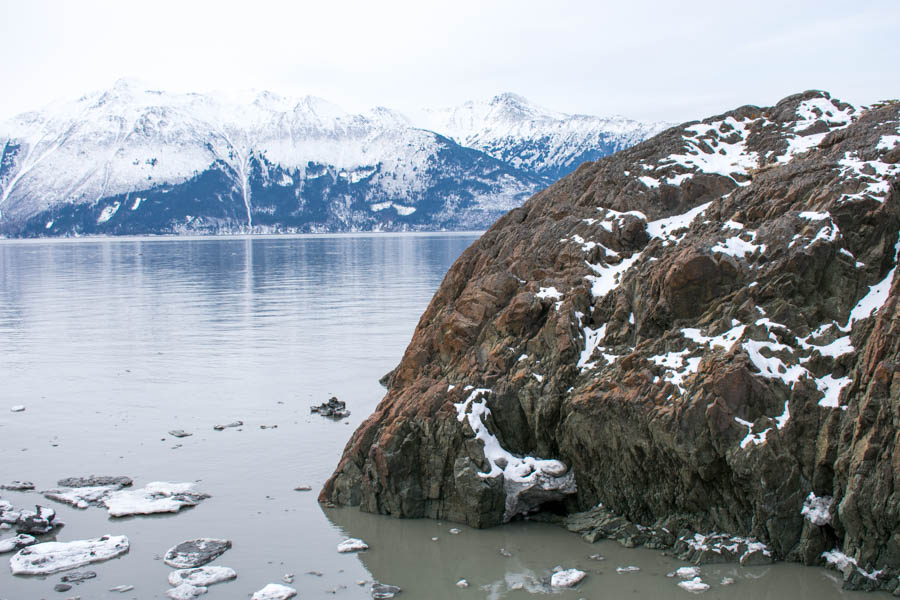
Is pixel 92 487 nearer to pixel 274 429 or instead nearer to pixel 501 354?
pixel 274 429

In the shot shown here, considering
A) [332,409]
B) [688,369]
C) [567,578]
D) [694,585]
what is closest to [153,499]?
[332,409]

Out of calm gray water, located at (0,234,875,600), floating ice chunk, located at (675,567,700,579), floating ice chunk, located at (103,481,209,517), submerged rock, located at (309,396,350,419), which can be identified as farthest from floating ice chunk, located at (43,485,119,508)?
floating ice chunk, located at (675,567,700,579)

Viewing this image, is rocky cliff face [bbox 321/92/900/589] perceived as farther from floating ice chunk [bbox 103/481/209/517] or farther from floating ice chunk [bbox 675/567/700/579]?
floating ice chunk [bbox 103/481/209/517]

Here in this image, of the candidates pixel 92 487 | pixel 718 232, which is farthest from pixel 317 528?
pixel 718 232

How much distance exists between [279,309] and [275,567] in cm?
4830

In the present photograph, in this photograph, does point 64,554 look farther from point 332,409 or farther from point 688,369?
point 688,369

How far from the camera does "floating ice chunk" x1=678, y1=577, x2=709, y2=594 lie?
17.9m

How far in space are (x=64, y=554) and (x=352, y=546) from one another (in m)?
6.97

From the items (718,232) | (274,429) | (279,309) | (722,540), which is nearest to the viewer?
(722,540)

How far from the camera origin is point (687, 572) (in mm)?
18516

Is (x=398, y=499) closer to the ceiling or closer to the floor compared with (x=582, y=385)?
closer to the floor

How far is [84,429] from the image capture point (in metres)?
31.5

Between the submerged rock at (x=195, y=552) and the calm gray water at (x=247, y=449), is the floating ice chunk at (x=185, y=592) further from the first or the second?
the submerged rock at (x=195, y=552)

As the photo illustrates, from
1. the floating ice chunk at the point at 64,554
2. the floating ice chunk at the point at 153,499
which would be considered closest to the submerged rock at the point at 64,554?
the floating ice chunk at the point at 64,554
